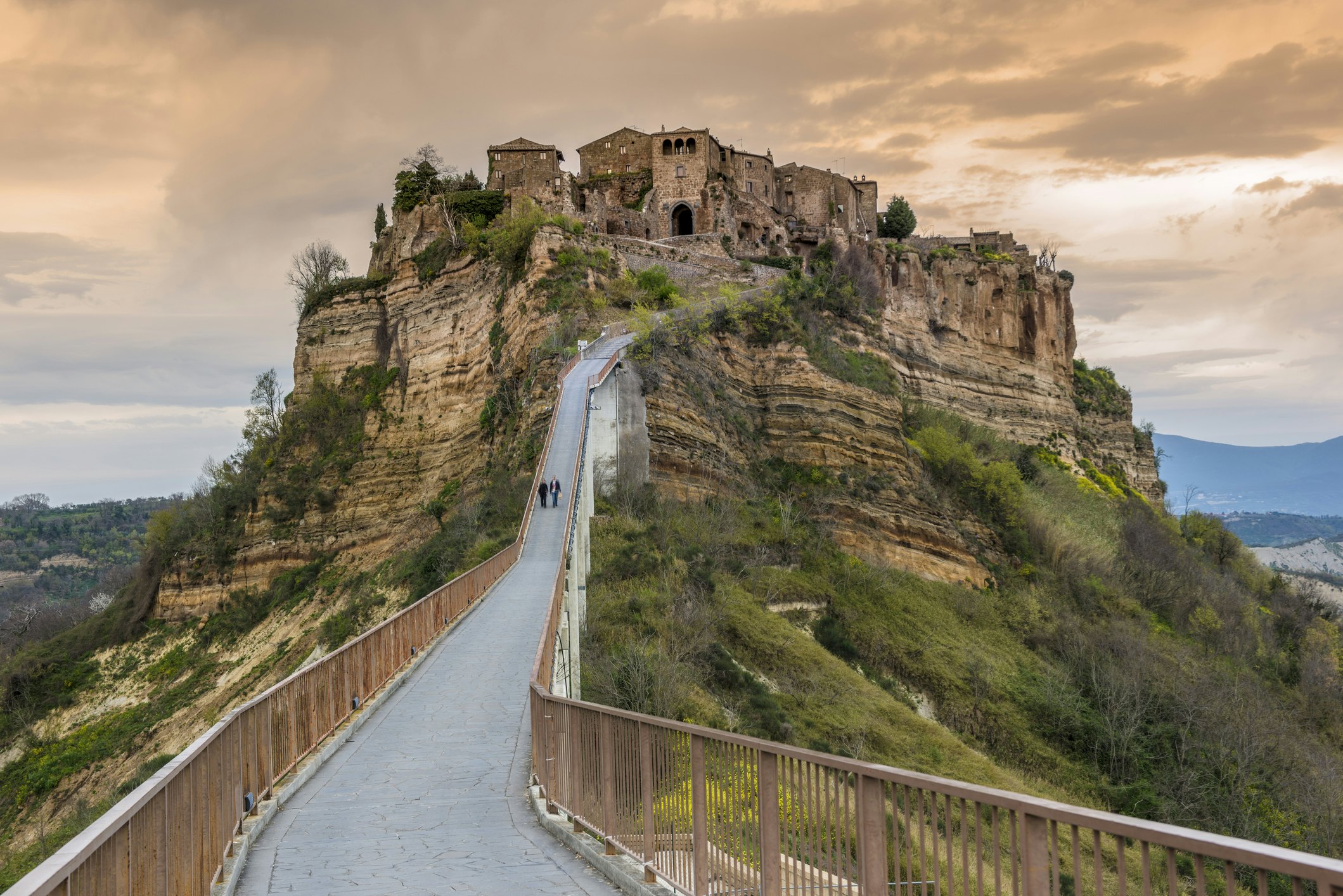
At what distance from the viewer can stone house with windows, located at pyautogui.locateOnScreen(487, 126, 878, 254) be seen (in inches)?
2298

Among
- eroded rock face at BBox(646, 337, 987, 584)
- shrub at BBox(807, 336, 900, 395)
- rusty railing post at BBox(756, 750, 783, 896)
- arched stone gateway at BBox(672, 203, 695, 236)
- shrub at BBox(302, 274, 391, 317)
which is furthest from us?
arched stone gateway at BBox(672, 203, 695, 236)

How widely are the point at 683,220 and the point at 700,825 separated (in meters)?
58.4

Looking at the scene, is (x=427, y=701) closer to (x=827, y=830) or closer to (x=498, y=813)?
(x=498, y=813)

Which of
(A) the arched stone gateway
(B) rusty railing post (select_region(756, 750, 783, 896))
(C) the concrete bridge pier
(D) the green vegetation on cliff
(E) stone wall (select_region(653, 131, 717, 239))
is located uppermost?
(E) stone wall (select_region(653, 131, 717, 239))

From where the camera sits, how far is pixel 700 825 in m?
6.65

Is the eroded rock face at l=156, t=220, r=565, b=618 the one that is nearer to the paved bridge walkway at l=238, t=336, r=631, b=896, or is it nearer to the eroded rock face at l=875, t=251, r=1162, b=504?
the eroded rock face at l=875, t=251, r=1162, b=504

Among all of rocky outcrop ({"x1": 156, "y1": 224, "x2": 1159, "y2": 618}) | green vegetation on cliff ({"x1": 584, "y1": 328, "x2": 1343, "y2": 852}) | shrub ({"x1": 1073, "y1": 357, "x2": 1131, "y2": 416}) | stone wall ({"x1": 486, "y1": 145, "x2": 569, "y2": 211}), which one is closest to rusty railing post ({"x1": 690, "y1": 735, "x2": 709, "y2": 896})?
green vegetation on cliff ({"x1": 584, "y1": 328, "x2": 1343, "y2": 852})

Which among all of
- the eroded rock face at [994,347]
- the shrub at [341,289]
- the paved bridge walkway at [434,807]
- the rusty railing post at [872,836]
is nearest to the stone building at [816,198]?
the eroded rock face at [994,347]

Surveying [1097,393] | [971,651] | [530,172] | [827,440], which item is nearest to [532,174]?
[530,172]

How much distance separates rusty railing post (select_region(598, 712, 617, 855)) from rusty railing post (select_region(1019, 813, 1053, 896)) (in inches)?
181

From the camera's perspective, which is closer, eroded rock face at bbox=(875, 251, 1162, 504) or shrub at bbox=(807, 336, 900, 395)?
shrub at bbox=(807, 336, 900, 395)

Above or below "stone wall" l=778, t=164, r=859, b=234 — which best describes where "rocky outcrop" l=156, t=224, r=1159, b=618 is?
below

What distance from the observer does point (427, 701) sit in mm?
14461

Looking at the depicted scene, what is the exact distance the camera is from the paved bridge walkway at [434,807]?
7.83 m
